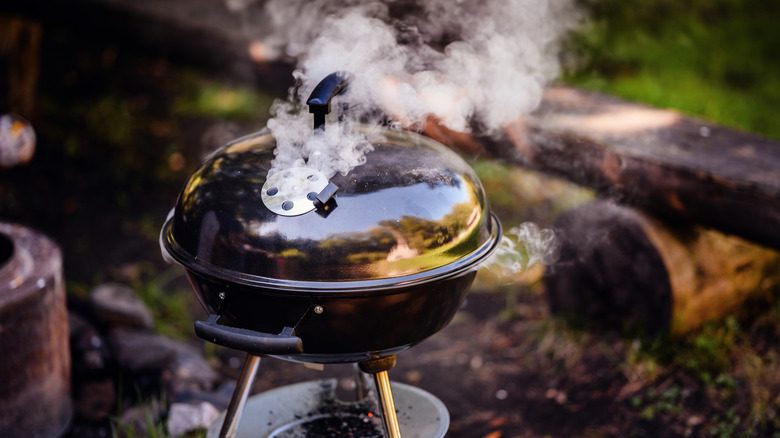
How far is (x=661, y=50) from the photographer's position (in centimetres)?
636

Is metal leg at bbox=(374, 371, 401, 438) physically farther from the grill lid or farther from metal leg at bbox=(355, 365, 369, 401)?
metal leg at bbox=(355, 365, 369, 401)

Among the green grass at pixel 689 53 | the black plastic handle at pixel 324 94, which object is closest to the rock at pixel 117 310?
the black plastic handle at pixel 324 94

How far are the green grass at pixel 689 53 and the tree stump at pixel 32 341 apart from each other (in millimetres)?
4508

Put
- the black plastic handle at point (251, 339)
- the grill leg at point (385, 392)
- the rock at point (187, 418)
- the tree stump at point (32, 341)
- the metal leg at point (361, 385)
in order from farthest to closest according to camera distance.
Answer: the rock at point (187, 418) → the metal leg at point (361, 385) → the tree stump at point (32, 341) → the grill leg at point (385, 392) → the black plastic handle at point (251, 339)

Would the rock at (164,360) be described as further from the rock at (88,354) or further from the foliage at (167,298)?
the foliage at (167,298)

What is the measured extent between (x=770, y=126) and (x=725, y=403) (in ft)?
10.8

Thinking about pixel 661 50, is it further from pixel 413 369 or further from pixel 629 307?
pixel 413 369

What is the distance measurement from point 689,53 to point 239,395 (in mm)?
5962

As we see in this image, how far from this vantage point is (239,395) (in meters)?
2.02

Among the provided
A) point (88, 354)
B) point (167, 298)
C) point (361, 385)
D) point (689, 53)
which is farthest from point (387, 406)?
point (689, 53)

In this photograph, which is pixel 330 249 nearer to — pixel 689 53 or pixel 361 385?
pixel 361 385

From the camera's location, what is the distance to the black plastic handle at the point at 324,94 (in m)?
1.68

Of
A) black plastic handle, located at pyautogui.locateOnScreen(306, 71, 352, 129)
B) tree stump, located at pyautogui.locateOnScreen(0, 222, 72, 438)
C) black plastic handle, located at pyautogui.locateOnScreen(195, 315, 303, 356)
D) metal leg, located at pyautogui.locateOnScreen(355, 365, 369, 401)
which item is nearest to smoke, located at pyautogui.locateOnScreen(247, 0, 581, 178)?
black plastic handle, located at pyautogui.locateOnScreen(306, 71, 352, 129)

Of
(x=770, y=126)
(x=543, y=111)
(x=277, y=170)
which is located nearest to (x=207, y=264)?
(x=277, y=170)
